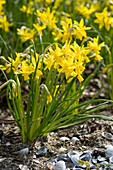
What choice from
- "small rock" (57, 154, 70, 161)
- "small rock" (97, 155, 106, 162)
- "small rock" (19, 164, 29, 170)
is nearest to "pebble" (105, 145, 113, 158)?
"small rock" (97, 155, 106, 162)

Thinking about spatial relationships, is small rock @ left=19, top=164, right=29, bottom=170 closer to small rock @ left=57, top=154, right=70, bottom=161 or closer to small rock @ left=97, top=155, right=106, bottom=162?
small rock @ left=57, top=154, right=70, bottom=161

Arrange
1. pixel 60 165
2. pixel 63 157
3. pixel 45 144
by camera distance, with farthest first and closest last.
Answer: pixel 45 144
pixel 63 157
pixel 60 165

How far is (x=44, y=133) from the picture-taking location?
188cm

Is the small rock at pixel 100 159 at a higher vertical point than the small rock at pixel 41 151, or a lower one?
lower

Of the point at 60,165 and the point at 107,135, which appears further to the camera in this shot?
the point at 107,135

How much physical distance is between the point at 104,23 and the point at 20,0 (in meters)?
2.34

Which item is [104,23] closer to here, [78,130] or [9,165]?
[78,130]

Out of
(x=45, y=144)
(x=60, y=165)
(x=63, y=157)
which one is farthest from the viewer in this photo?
(x=45, y=144)

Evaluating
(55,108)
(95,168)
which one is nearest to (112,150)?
(95,168)

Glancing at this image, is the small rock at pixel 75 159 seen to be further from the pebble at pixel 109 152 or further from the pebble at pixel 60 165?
the pebble at pixel 109 152

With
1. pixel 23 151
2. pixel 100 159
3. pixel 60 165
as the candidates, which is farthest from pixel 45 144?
pixel 100 159

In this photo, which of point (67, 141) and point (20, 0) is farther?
point (20, 0)

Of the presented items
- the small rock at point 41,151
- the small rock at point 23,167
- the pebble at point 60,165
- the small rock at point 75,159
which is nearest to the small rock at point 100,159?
the small rock at point 75,159

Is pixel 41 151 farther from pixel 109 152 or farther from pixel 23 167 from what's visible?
pixel 109 152
